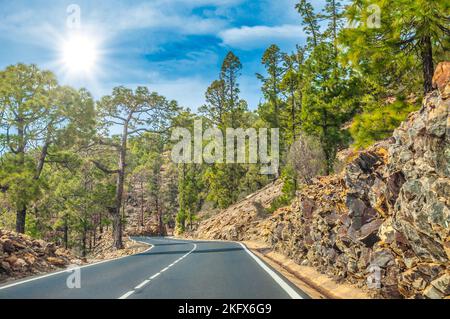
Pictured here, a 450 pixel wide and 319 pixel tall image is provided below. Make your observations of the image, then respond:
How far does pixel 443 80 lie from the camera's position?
7.53 metres

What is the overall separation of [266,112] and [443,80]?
45400 mm

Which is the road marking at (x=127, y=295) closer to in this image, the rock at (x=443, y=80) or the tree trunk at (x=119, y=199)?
the rock at (x=443, y=80)

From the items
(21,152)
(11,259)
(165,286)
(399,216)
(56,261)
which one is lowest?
(56,261)

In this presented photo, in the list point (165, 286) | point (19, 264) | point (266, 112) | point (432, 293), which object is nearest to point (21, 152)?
point (19, 264)

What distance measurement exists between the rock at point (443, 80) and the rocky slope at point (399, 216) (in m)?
0.02

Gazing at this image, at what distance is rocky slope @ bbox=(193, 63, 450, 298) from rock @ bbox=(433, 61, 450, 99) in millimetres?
19

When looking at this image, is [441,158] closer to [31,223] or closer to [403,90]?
[403,90]

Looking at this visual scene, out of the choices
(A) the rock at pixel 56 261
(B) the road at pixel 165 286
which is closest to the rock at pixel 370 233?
(B) the road at pixel 165 286

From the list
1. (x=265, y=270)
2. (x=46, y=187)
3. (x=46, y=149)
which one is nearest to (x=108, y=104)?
(x=46, y=149)

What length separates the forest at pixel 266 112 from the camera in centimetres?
1230

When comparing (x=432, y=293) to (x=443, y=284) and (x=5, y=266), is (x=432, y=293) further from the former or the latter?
(x=5, y=266)

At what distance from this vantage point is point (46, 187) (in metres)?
23.9

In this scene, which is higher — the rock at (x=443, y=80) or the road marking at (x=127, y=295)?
the rock at (x=443, y=80)

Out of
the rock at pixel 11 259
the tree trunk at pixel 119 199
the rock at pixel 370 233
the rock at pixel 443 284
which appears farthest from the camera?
the tree trunk at pixel 119 199
